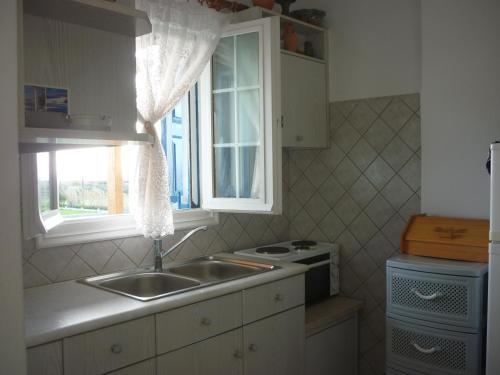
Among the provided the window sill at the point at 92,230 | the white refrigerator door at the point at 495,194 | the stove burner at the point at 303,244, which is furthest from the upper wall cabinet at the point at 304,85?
the white refrigerator door at the point at 495,194

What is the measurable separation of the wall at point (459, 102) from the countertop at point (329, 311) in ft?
2.45

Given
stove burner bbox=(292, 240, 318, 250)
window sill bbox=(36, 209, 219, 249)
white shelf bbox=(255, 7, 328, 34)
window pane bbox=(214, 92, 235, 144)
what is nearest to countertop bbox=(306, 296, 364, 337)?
stove burner bbox=(292, 240, 318, 250)

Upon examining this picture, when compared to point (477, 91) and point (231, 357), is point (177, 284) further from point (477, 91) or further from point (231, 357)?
point (477, 91)

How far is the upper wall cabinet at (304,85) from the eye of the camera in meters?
2.91

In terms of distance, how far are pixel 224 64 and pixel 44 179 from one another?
3.96 ft

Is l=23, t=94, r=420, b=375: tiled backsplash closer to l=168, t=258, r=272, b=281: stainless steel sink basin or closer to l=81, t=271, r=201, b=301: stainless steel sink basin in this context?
l=168, t=258, r=272, b=281: stainless steel sink basin

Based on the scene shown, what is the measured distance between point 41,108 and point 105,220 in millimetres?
766

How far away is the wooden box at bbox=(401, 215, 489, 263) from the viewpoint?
2432 mm

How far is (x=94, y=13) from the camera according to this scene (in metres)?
1.82

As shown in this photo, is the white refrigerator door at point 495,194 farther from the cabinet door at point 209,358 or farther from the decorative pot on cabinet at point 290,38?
the decorative pot on cabinet at point 290,38

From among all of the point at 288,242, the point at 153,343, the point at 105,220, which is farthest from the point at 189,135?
the point at 153,343

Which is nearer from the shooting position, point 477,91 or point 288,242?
point 477,91

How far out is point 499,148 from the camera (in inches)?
78.5

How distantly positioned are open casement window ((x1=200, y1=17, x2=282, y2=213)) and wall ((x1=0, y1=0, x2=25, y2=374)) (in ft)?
5.42
